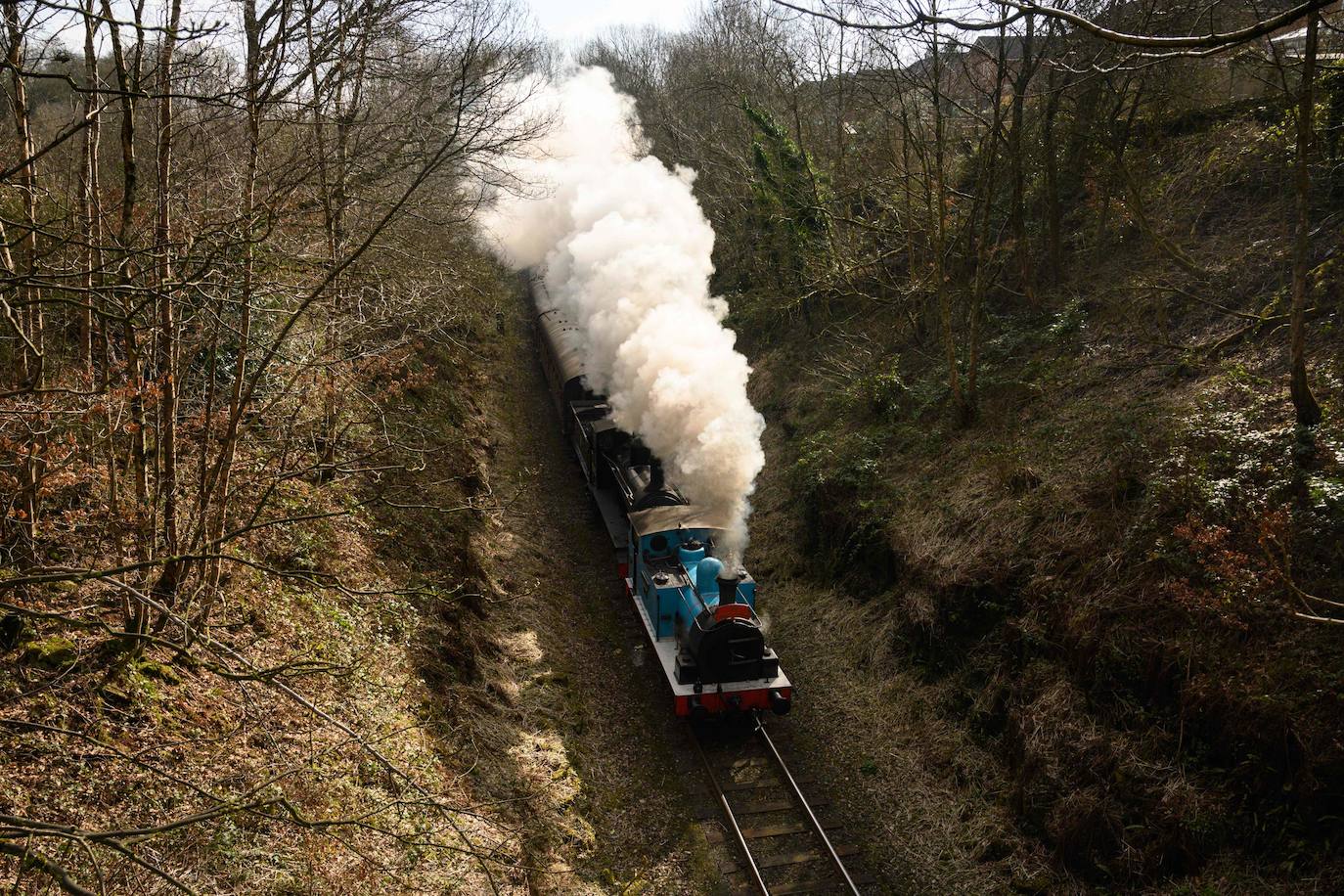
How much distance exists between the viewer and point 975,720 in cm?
1011

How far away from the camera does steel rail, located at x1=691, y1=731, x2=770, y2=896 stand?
8609mm

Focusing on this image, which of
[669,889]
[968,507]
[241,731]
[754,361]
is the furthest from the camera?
[754,361]

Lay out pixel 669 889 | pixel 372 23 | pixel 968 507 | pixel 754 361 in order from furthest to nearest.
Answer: pixel 754 361, pixel 968 507, pixel 669 889, pixel 372 23

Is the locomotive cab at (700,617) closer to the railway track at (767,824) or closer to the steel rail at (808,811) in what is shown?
the steel rail at (808,811)

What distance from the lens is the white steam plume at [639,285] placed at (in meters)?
13.0

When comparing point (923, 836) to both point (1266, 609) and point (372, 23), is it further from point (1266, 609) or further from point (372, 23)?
point (372, 23)

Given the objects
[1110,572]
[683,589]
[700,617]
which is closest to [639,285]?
[683,589]

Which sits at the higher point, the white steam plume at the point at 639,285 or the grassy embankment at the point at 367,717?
the white steam plume at the point at 639,285

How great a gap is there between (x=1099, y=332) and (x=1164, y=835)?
8.89m

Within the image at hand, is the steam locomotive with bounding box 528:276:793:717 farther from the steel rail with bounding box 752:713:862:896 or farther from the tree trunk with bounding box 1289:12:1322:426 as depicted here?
the tree trunk with bounding box 1289:12:1322:426

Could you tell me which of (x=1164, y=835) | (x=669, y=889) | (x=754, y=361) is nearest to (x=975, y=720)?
(x=1164, y=835)

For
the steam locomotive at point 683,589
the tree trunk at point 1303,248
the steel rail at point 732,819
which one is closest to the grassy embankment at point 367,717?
the steel rail at point 732,819

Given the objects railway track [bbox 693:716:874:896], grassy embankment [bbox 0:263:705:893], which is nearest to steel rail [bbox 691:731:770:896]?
railway track [bbox 693:716:874:896]

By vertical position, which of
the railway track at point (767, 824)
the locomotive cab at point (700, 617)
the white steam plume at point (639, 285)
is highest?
the white steam plume at point (639, 285)
